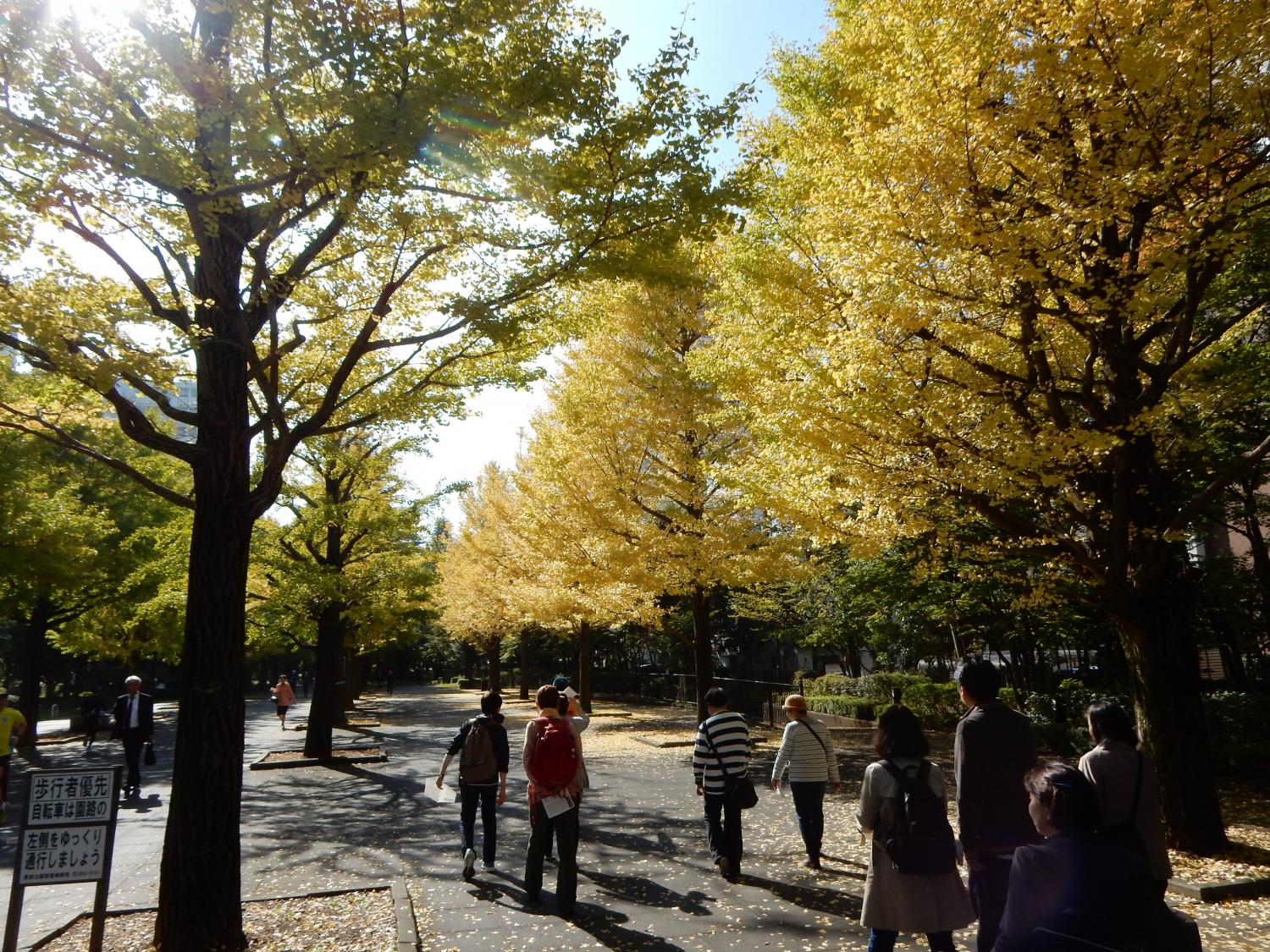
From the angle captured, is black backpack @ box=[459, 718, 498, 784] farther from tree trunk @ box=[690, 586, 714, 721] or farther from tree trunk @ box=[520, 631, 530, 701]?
tree trunk @ box=[520, 631, 530, 701]

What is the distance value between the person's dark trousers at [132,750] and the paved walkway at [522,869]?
0.40 metres

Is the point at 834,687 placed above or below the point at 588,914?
above

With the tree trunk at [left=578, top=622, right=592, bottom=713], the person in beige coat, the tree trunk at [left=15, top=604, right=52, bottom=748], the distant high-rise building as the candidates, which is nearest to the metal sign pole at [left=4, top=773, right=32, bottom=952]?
the distant high-rise building

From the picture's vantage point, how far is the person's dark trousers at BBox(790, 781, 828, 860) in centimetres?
684

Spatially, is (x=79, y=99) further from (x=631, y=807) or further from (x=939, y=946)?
(x=631, y=807)

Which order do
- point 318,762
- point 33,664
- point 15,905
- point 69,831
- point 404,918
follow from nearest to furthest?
point 15,905, point 69,831, point 404,918, point 318,762, point 33,664

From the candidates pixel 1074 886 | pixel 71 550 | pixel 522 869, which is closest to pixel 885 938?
pixel 1074 886

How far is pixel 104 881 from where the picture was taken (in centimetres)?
468

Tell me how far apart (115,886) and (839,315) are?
815 centimetres

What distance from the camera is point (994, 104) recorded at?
636 cm

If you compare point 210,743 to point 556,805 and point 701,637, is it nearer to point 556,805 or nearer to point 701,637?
point 556,805

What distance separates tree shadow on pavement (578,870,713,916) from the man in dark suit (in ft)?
26.6

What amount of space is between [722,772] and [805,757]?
0.73 m

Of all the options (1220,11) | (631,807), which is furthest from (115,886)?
(1220,11)
